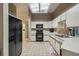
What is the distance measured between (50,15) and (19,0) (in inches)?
318

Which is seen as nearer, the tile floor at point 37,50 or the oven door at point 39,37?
the tile floor at point 37,50

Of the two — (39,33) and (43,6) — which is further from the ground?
(43,6)

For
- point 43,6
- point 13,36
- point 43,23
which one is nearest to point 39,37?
point 43,23

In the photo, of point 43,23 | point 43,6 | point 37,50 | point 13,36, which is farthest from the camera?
point 43,23

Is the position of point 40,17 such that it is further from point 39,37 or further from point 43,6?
point 43,6

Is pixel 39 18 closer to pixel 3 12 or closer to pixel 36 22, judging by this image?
pixel 36 22

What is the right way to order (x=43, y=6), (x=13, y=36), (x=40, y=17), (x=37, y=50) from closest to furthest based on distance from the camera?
1. (x=13, y=36)
2. (x=37, y=50)
3. (x=43, y=6)
4. (x=40, y=17)

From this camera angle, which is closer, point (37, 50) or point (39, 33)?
point (37, 50)

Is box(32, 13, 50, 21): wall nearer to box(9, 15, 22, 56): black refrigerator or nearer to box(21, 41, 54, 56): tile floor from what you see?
box(21, 41, 54, 56): tile floor

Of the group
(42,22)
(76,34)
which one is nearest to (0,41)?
(76,34)

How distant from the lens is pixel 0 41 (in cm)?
154

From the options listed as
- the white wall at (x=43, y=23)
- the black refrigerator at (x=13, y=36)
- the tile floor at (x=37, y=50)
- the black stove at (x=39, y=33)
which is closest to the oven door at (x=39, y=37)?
the black stove at (x=39, y=33)

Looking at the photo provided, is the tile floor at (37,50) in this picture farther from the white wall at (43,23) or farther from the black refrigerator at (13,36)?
the white wall at (43,23)

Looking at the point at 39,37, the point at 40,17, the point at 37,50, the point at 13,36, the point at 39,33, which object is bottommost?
the point at 37,50
